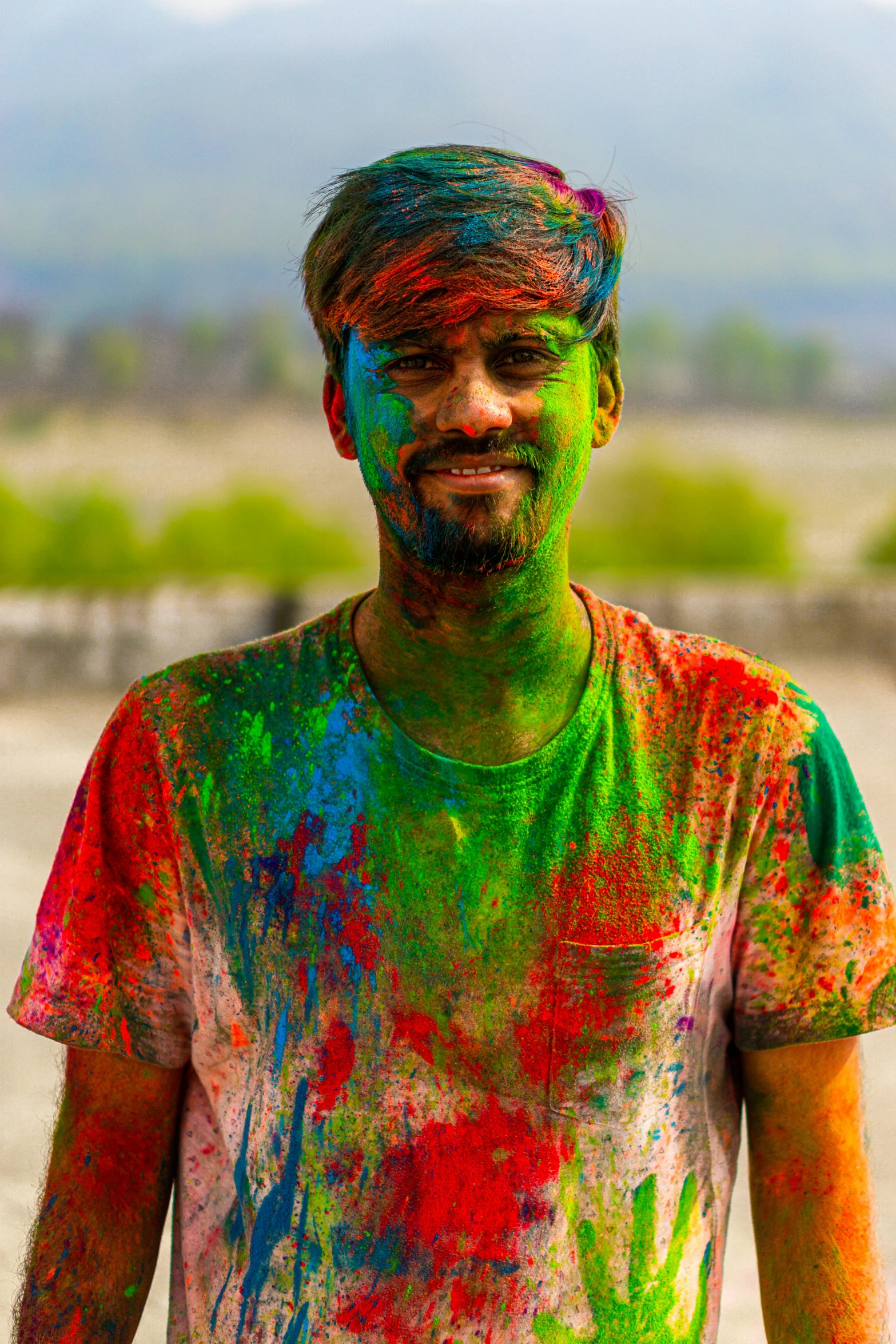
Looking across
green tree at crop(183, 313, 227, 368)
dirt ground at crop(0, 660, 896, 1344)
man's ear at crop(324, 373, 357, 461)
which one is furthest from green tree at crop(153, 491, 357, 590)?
green tree at crop(183, 313, 227, 368)

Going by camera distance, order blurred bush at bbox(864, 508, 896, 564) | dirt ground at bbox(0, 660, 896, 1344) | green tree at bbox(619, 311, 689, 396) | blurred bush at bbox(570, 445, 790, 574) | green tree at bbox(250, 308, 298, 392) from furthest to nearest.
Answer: green tree at bbox(619, 311, 689, 396)
green tree at bbox(250, 308, 298, 392)
blurred bush at bbox(570, 445, 790, 574)
blurred bush at bbox(864, 508, 896, 564)
dirt ground at bbox(0, 660, 896, 1344)

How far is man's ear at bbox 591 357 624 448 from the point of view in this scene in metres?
1.45

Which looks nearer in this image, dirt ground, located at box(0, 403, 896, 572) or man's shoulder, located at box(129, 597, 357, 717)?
man's shoulder, located at box(129, 597, 357, 717)

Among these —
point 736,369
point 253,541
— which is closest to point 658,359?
point 736,369

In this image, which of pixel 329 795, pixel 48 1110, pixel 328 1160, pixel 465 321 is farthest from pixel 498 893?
pixel 48 1110

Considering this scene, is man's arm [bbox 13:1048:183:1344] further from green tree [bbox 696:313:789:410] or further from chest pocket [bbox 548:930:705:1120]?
green tree [bbox 696:313:789:410]

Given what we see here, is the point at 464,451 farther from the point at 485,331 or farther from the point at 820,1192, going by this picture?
the point at 820,1192

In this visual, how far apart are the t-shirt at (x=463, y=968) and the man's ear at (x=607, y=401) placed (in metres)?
0.26

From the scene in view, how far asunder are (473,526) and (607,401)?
0.94 feet

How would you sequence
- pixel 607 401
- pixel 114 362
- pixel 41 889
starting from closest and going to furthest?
1. pixel 607 401
2. pixel 41 889
3. pixel 114 362

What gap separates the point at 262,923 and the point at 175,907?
0.10 meters

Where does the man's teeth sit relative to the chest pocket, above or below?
above

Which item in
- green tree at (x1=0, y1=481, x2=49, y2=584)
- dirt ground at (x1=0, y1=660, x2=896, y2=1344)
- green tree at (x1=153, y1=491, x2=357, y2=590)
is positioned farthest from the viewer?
green tree at (x1=153, y1=491, x2=357, y2=590)

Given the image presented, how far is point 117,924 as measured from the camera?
140 centimetres
